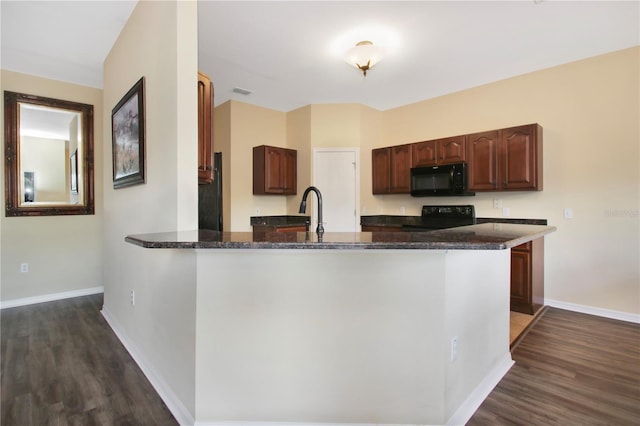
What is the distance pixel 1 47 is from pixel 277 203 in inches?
139

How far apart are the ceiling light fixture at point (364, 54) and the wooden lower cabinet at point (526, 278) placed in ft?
8.12

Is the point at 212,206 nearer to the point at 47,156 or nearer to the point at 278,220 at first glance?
the point at 278,220

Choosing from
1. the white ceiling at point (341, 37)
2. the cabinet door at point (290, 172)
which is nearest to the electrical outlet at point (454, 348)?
the white ceiling at point (341, 37)

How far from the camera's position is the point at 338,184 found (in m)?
4.87

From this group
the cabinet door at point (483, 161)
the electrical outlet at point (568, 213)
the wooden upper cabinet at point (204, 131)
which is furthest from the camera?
the cabinet door at point (483, 161)

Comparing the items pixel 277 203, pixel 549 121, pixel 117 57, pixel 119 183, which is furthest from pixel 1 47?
pixel 549 121

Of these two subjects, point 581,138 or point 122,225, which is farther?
point 581,138

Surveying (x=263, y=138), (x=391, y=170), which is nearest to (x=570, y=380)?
(x=391, y=170)

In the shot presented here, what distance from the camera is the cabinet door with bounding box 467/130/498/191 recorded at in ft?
12.4

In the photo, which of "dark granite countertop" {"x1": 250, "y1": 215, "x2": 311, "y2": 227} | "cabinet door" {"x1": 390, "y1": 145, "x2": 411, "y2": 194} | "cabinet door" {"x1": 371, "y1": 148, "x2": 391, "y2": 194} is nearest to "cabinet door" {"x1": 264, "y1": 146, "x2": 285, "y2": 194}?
"dark granite countertop" {"x1": 250, "y1": 215, "x2": 311, "y2": 227}

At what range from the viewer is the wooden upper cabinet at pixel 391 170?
182 inches

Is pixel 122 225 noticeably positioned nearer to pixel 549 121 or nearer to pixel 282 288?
pixel 282 288

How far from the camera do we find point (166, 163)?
2.01 m

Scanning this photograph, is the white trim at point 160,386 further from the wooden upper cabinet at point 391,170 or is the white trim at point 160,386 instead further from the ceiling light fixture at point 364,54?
the wooden upper cabinet at point 391,170
